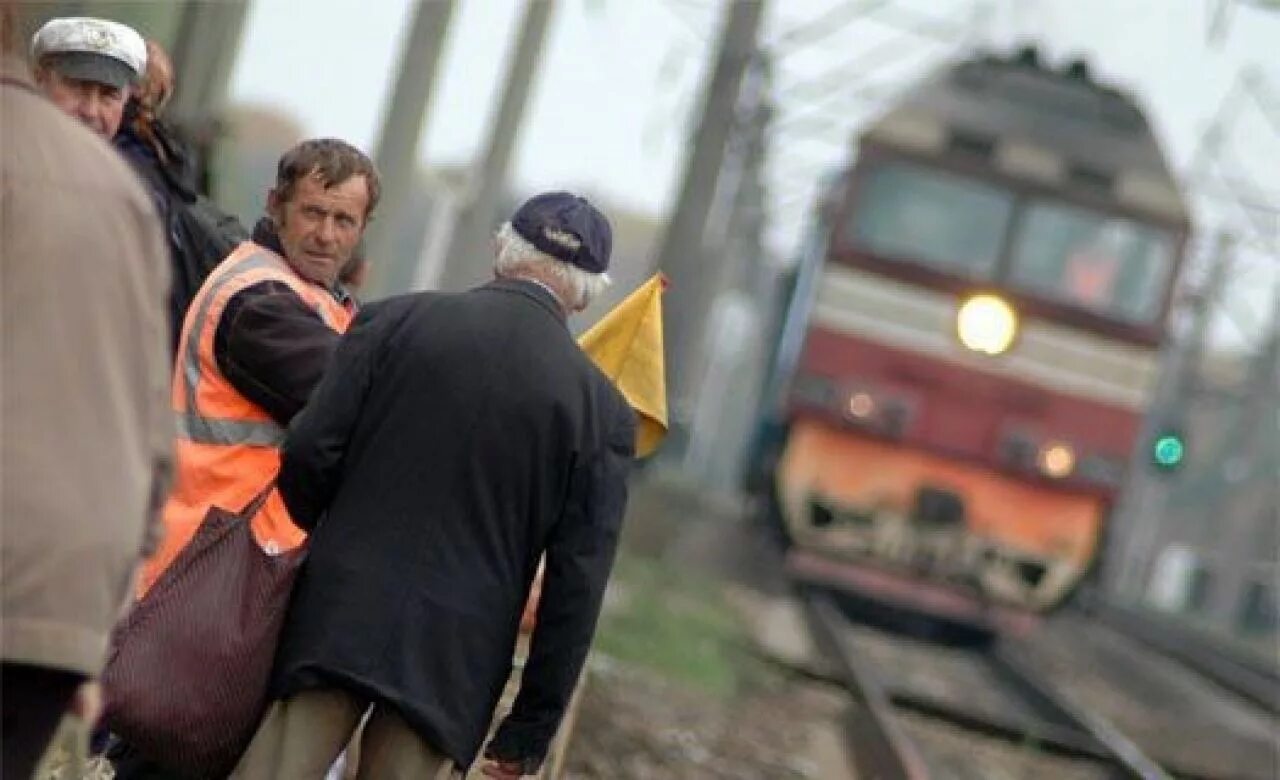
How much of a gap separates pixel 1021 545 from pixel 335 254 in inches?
518

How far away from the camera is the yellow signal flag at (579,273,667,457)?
5.62 meters

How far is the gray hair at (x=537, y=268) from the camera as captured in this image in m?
4.68

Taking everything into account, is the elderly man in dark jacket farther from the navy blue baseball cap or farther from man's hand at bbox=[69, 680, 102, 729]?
man's hand at bbox=[69, 680, 102, 729]

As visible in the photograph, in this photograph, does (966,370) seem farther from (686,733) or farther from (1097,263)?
(686,733)

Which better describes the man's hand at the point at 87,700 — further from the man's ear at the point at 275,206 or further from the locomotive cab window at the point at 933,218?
the locomotive cab window at the point at 933,218

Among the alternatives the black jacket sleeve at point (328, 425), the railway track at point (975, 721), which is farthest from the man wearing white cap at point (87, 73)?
the railway track at point (975, 721)

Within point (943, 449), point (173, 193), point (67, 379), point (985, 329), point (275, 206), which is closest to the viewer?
point (67, 379)

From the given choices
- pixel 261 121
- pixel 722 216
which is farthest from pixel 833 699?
pixel 261 121

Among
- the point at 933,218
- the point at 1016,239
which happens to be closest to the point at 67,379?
the point at 933,218

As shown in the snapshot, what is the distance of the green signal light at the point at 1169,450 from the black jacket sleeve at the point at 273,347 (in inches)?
552

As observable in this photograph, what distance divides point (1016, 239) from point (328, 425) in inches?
558

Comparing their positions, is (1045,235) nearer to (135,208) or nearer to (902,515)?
(902,515)

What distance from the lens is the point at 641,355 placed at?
18.6ft

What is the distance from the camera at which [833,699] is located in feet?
48.8
